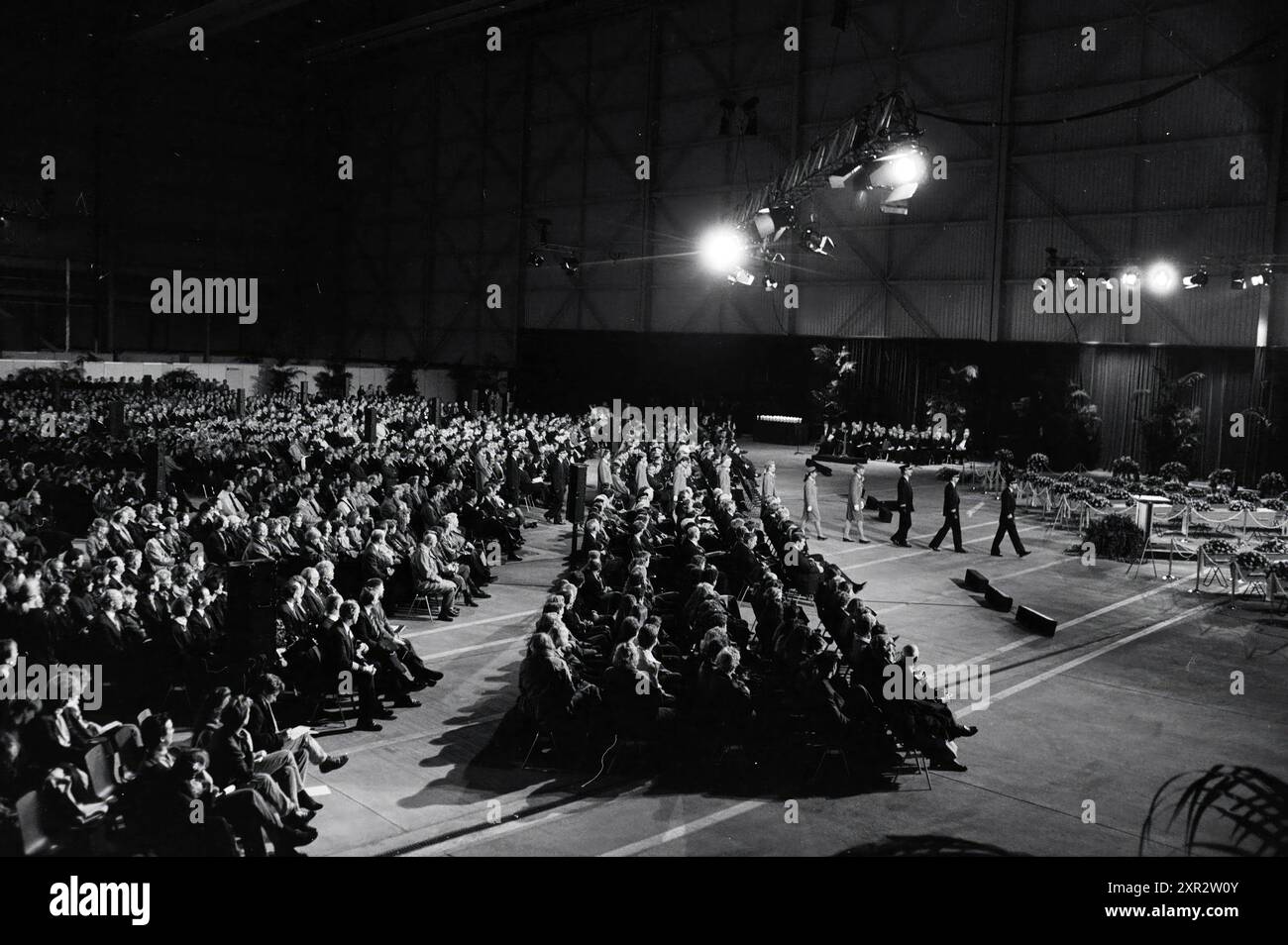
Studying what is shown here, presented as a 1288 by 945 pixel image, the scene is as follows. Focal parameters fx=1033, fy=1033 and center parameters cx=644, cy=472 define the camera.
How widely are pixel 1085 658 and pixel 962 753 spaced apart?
13.1 ft

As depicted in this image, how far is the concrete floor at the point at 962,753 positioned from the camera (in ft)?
23.4

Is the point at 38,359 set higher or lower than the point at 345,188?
lower

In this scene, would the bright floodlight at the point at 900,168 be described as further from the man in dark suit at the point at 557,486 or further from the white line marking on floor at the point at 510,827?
the white line marking on floor at the point at 510,827

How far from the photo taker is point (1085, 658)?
1209 centimetres

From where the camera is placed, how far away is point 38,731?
265 inches

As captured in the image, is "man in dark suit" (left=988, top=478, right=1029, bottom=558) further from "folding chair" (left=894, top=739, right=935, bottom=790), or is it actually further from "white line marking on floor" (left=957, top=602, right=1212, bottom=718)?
"folding chair" (left=894, top=739, right=935, bottom=790)

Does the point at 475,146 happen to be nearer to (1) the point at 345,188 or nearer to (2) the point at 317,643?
(1) the point at 345,188

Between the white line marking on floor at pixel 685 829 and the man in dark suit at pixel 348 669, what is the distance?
319cm

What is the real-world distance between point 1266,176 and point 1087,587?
1562cm

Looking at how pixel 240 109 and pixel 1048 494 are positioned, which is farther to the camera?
pixel 240 109

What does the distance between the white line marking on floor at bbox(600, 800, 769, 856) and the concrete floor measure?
2 centimetres

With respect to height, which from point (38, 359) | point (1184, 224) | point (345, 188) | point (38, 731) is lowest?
point (38, 731)

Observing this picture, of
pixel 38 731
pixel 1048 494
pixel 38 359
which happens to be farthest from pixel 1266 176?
pixel 38 359

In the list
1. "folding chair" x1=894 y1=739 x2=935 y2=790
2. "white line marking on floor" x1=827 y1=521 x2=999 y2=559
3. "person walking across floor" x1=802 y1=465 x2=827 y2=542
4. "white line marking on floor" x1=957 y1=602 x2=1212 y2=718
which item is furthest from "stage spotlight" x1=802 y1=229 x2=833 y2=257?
"folding chair" x1=894 y1=739 x2=935 y2=790
